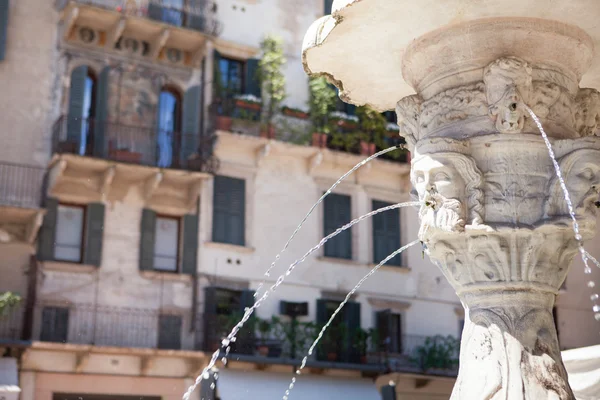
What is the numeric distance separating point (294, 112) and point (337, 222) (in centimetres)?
296

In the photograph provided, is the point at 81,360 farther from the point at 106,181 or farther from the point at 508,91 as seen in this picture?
the point at 508,91

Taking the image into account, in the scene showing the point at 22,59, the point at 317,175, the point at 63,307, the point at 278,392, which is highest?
the point at 22,59

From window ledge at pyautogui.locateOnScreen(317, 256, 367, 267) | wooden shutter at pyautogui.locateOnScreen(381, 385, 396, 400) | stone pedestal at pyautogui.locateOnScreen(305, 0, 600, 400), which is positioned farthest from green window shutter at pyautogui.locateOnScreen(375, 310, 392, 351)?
stone pedestal at pyautogui.locateOnScreen(305, 0, 600, 400)

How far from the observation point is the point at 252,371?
22531 millimetres

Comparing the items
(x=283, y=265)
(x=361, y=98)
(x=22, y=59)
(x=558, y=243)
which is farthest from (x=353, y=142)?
(x=558, y=243)

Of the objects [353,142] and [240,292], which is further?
[353,142]

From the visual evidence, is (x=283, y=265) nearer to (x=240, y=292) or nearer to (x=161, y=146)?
(x=240, y=292)

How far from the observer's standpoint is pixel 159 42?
23.0m

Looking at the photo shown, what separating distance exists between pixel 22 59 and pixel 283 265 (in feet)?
24.7

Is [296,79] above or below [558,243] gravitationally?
above

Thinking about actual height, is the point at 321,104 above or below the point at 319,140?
above

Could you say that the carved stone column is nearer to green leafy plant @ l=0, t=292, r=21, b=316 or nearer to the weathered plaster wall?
green leafy plant @ l=0, t=292, r=21, b=316

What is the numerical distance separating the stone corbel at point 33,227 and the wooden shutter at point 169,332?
10.5 feet

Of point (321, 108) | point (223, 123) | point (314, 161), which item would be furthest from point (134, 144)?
point (321, 108)
